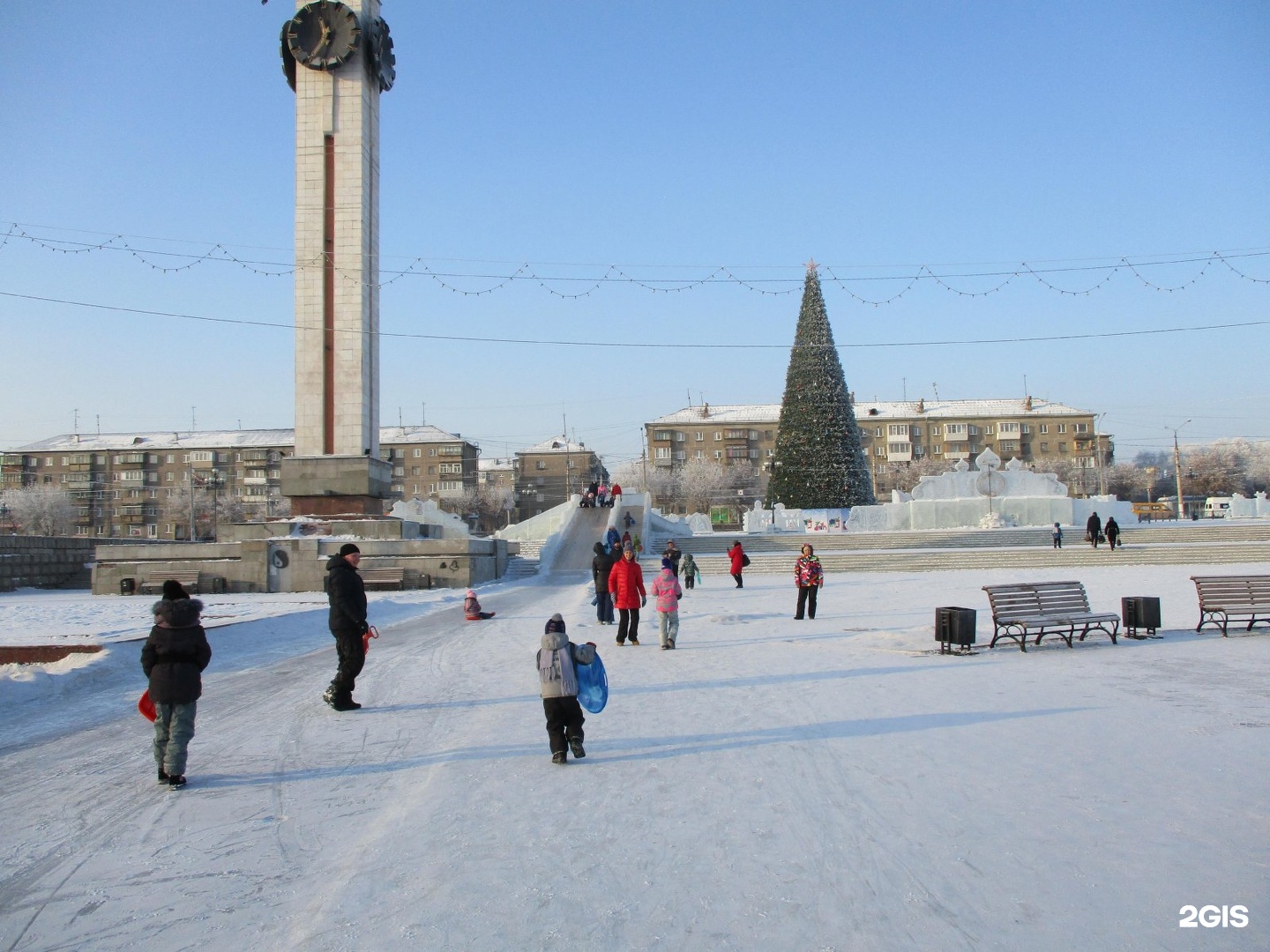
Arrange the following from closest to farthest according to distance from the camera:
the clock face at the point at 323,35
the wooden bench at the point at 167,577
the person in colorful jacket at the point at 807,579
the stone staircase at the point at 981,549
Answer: the person in colorful jacket at the point at 807,579 < the wooden bench at the point at 167,577 < the clock face at the point at 323,35 < the stone staircase at the point at 981,549

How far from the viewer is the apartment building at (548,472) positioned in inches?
4355

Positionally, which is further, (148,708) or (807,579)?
(807,579)

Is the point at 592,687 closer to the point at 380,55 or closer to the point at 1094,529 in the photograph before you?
the point at 380,55

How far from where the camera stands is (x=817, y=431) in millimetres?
48094

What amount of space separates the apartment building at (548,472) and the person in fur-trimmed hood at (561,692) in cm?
10293

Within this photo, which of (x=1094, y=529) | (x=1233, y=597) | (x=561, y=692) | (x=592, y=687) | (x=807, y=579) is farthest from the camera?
(x=1094, y=529)

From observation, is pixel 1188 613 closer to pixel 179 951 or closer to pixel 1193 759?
pixel 1193 759

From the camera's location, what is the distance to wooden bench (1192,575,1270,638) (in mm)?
13438

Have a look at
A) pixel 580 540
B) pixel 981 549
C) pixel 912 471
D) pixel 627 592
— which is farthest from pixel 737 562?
pixel 912 471

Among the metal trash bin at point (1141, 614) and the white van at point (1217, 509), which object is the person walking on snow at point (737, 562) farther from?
the white van at point (1217, 509)

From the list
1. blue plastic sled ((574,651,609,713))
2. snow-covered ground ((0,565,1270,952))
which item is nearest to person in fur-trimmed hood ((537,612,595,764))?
blue plastic sled ((574,651,609,713))

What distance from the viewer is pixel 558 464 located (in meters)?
111

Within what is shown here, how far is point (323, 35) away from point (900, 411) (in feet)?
274

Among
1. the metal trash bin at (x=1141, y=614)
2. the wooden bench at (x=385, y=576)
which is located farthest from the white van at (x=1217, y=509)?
the wooden bench at (x=385, y=576)
